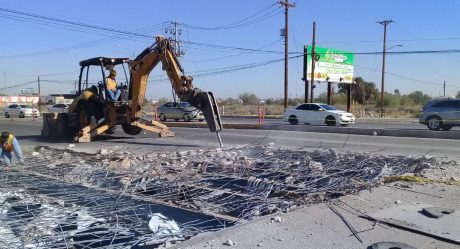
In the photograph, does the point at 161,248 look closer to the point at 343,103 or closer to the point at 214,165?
the point at 214,165

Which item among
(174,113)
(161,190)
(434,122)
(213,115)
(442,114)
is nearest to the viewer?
(161,190)

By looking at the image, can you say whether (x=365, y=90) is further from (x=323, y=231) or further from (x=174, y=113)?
(x=323, y=231)

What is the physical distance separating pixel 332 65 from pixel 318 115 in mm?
21560

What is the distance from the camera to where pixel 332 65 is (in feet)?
170

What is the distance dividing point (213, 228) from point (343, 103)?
78.5 m

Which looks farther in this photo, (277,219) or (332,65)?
(332,65)

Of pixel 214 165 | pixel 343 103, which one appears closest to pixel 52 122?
pixel 214 165

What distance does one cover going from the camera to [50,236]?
5.98m

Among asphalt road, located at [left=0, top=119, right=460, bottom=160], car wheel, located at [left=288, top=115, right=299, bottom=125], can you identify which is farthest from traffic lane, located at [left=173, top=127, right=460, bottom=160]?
car wheel, located at [left=288, top=115, right=299, bottom=125]

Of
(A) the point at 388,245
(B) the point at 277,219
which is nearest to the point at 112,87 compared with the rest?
(B) the point at 277,219

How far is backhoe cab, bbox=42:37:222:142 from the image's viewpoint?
16859mm

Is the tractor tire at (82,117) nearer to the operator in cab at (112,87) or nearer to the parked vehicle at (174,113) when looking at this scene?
the operator in cab at (112,87)

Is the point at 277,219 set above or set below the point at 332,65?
below

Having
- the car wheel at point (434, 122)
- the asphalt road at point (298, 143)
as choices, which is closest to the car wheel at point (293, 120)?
the car wheel at point (434, 122)
